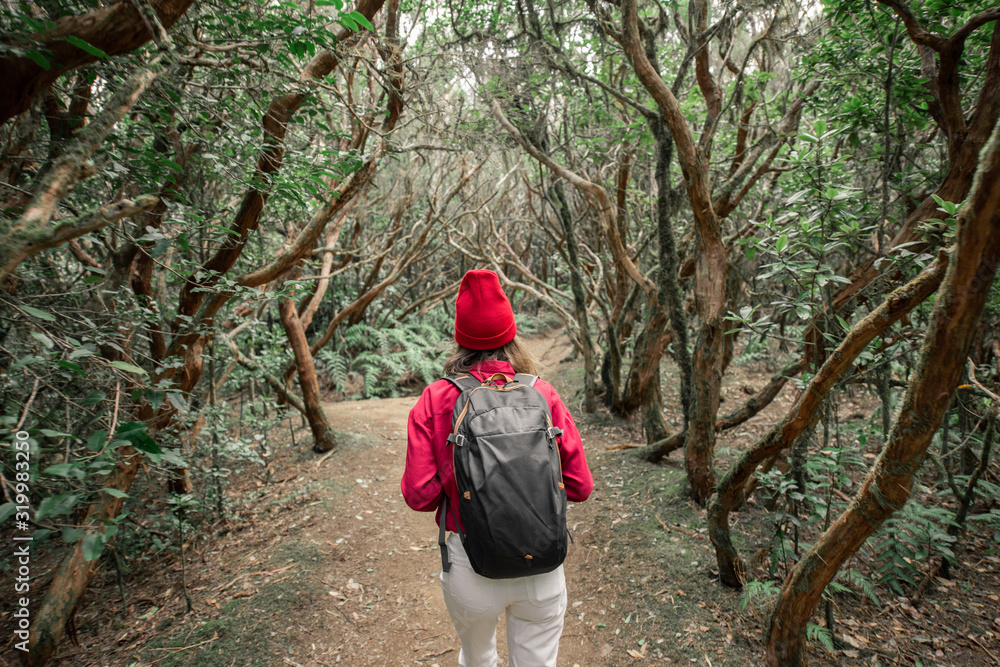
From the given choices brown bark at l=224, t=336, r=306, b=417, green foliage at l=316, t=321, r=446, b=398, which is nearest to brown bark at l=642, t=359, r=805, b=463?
brown bark at l=224, t=336, r=306, b=417

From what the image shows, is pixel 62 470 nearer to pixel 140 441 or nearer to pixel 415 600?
pixel 140 441

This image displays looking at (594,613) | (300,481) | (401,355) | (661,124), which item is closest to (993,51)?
(661,124)

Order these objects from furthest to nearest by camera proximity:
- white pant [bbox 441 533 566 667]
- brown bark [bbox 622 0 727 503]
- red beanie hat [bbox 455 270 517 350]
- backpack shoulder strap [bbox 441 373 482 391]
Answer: brown bark [bbox 622 0 727 503] → red beanie hat [bbox 455 270 517 350] → backpack shoulder strap [bbox 441 373 482 391] → white pant [bbox 441 533 566 667]

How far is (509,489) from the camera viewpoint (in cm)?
171

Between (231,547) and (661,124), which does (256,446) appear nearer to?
(231,547)

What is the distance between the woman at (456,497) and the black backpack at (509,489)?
0.12m

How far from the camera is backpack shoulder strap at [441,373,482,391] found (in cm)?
195

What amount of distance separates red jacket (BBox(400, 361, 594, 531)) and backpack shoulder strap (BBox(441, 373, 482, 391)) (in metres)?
0.02

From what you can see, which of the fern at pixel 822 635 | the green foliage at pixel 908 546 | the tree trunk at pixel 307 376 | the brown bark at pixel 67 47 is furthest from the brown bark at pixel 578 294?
the brown bark at pixel 67 47

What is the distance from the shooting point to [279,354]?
600cm

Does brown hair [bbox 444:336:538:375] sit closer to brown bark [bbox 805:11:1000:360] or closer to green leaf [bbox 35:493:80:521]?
green leaf [bbox 35:493:80:521]

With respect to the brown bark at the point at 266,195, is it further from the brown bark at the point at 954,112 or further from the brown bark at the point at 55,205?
the brown bark at the point at 954,112

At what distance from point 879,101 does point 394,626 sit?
18.2ft

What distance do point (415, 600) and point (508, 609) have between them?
248cm
